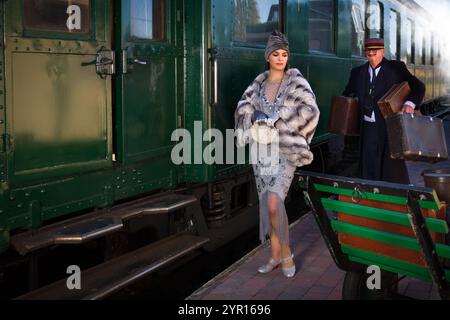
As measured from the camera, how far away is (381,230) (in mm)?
2977

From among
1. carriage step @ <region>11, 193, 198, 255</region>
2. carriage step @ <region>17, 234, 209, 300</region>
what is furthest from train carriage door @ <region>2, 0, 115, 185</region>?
carriage step @ <region>17, 234, 209, 300</region>

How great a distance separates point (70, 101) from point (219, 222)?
1896 mm

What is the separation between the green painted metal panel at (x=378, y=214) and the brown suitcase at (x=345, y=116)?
147cm

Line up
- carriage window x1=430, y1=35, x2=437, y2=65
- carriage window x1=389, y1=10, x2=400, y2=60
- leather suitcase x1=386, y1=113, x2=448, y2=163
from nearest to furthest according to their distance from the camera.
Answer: leather suitcase x1=386, y1=113, x2=448, y2=163 → carriage window x1=389, y1=10, x2=400, y2=60 → carriage window x1=430, y1=35, x2=437, y2=65

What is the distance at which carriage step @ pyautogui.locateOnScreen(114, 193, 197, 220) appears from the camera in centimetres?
387

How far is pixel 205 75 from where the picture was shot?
461 centimetres

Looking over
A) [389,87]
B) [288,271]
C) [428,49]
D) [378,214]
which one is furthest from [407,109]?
[428,49]

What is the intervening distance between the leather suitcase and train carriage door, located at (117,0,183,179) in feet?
5.38

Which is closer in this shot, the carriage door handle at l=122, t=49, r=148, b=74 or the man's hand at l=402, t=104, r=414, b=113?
the carriage door handle at l=122, t=49, r=148, b=74

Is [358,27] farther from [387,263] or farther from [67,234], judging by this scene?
[67,234]

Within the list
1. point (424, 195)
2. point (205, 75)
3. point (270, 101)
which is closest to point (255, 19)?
point (205, 75)

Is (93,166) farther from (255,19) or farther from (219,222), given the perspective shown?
(255,19)

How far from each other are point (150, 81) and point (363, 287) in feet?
6.73

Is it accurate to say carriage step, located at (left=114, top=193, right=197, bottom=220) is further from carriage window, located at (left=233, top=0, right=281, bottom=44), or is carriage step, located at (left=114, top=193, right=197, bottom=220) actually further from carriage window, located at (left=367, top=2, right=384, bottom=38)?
carriage window, located at (left=367, top=2, right=384, bottom=38)
